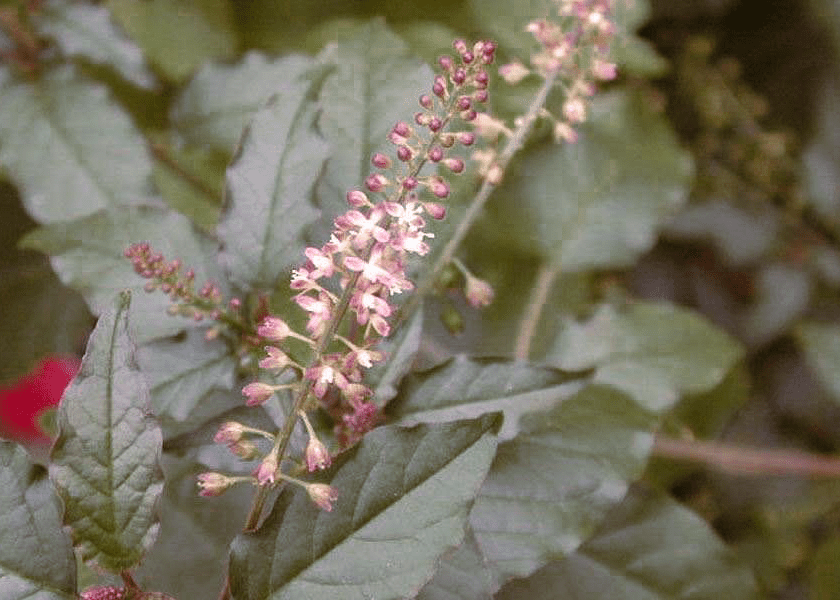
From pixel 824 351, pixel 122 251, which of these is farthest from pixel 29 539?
pixel 824 351

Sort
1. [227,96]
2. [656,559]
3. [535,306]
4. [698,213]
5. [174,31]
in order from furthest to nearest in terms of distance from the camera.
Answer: [698,213] < [174,31] < [535,306] < [227,96] < [656,559]

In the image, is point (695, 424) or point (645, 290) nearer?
point (695, 424)

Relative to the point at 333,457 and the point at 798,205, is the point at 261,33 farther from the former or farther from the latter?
the point at 333,457

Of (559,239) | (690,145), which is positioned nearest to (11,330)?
(559,239)

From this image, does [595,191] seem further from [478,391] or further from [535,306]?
[478,391]

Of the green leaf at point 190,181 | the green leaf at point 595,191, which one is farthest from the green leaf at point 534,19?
the green leaf at point 190,181

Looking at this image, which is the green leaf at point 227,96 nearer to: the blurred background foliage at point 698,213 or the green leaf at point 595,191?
the blurred background foliage at point 698,213
